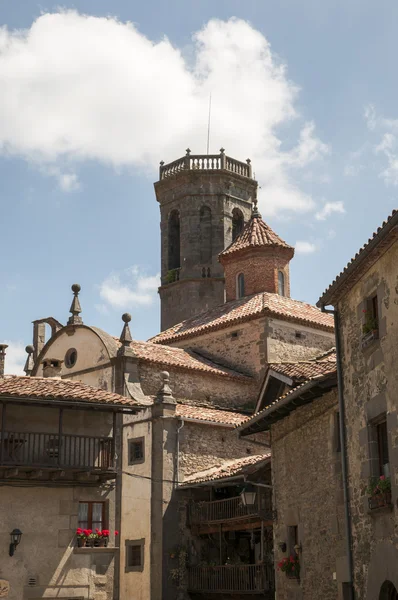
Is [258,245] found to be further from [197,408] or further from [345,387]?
→ [345,387]

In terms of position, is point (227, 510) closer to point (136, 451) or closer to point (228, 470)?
point (228, 470)

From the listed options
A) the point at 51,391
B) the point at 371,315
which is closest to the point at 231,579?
the point at 51,391

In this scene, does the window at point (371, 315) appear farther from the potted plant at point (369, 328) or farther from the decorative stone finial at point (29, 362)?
the decorative stone finial at point (29, 362)

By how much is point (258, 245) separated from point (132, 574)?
16225mm

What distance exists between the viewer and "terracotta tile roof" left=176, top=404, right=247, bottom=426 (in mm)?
31078

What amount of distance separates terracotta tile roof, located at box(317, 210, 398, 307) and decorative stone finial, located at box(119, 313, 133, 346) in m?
15.7

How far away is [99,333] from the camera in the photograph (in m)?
34.0

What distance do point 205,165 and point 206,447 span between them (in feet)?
70.2

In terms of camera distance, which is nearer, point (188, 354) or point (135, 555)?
point (135, 555)

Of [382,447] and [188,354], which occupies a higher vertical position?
[188,354]

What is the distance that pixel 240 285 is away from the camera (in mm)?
40031

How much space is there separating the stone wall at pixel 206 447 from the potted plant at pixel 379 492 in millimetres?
15365

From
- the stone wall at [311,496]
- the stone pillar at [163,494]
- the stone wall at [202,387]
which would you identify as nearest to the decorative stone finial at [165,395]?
the stone pillar at [163,494]

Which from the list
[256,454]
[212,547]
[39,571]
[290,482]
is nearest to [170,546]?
[212,547]
